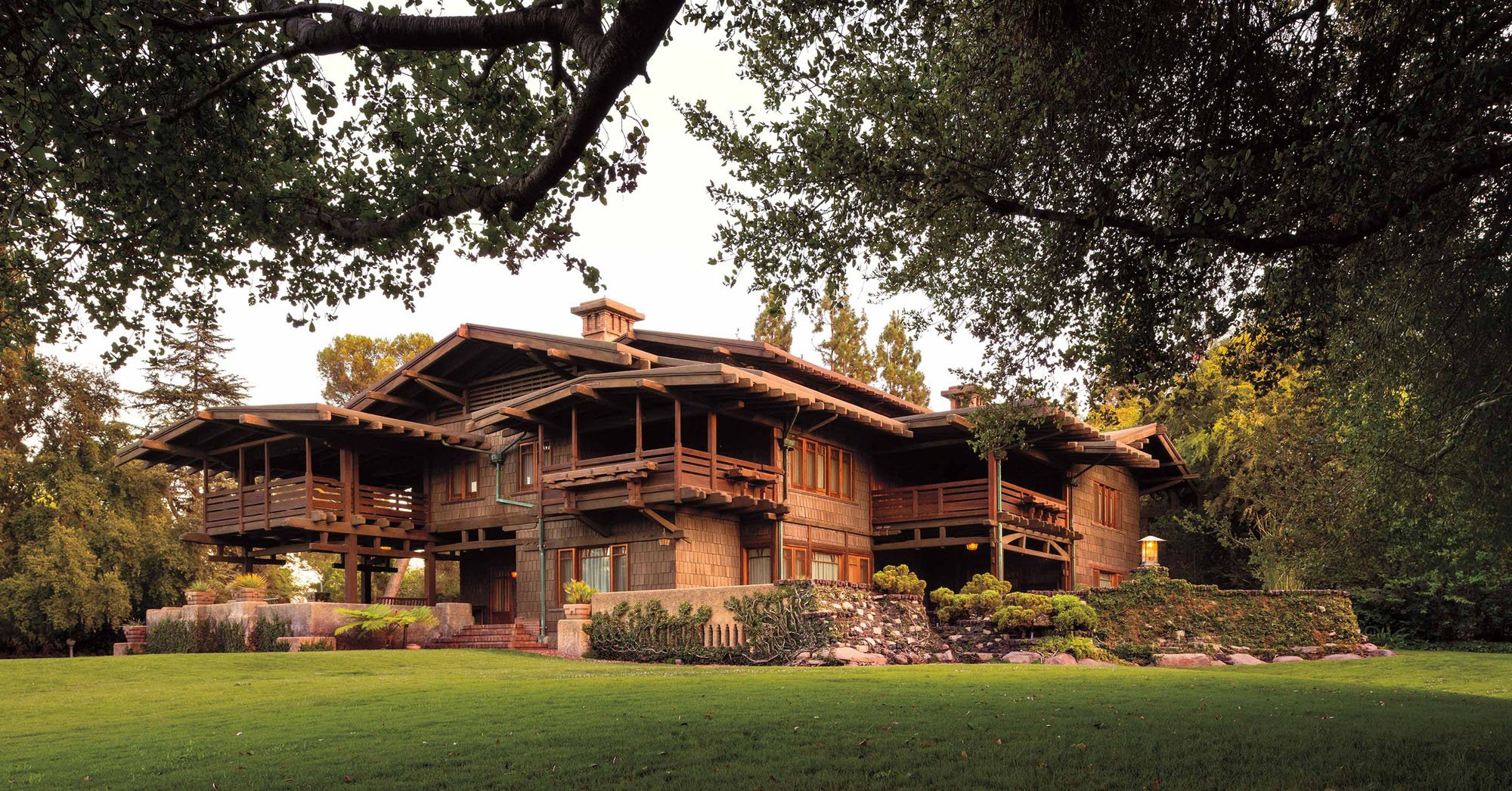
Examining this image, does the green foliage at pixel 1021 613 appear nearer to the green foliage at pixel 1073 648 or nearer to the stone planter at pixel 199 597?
the green foliage at pixel 1073 648

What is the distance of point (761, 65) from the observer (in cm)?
1145

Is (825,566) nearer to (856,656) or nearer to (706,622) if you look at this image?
(706,622)

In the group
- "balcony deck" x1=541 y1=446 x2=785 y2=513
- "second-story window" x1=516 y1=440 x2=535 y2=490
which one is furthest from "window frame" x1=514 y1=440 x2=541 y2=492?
"balcony deck" x1=541 y1=446 x2=785 y2=513

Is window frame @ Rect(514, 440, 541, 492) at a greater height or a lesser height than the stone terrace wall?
greater

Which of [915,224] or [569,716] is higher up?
[915,224]

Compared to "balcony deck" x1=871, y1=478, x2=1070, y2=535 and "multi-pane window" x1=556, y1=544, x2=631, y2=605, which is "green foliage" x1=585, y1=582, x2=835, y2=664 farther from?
"balcony deck" x1=871, y1=478, x2=1070, y2=535

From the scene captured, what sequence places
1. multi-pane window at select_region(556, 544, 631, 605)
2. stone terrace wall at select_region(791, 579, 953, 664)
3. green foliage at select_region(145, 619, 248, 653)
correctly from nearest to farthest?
stone terrace wall at select_region(791, 579, 953, 664), green foliage at select_region(145, 619, 248, 653), multi-pane window at select_region(556, 544, 631, 605)

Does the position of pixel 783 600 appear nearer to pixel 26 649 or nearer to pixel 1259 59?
pixel 1259 59

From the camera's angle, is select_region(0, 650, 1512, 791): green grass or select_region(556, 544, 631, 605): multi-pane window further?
select_region(556, 544, 631, 605): multi-pane window

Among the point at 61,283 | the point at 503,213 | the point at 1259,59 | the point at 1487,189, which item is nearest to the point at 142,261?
the point at 61,283

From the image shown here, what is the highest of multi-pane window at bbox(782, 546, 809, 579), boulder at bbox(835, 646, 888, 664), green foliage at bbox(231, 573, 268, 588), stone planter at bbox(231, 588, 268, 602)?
multi-pane window at bbox(782, 546, 809, 579)

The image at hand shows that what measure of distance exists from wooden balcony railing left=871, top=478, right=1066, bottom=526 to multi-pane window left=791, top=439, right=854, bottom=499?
4.26 ft

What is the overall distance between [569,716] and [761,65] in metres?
6.68

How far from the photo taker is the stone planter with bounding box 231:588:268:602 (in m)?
27.1
